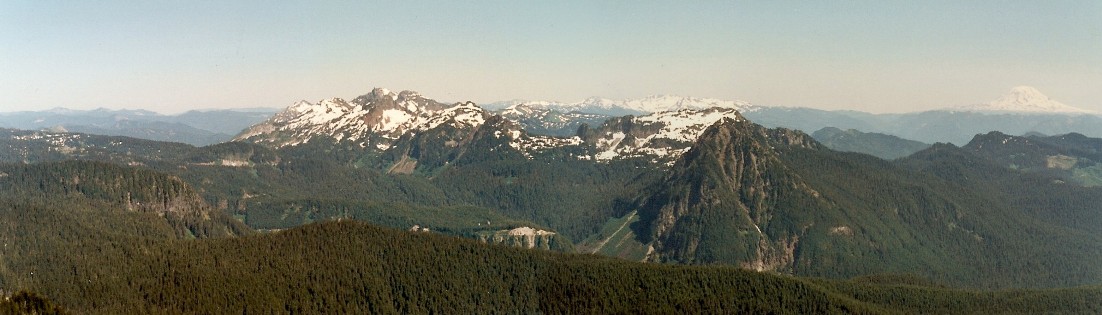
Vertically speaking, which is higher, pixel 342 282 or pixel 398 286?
pixel 342 282

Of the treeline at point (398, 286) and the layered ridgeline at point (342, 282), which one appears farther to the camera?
the treeline at point (398, 286)

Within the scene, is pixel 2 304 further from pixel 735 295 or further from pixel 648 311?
pixel 735 295

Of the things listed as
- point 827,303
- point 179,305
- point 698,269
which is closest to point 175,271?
point 179,305

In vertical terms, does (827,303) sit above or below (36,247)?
below

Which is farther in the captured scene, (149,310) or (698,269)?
(698,269)

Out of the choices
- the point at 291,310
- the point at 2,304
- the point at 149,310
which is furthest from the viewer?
the point at 291,310

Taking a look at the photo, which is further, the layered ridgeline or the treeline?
the treeline

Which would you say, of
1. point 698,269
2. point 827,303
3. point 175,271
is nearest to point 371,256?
point 175,271

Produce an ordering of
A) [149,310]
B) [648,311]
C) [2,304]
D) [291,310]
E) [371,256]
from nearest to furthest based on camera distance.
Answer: [2,304]
[149,310]
[291,310]
[648,311]
[371,256]

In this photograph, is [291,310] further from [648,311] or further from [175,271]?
[648,311]

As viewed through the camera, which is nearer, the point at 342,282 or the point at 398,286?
the point at 342,282
